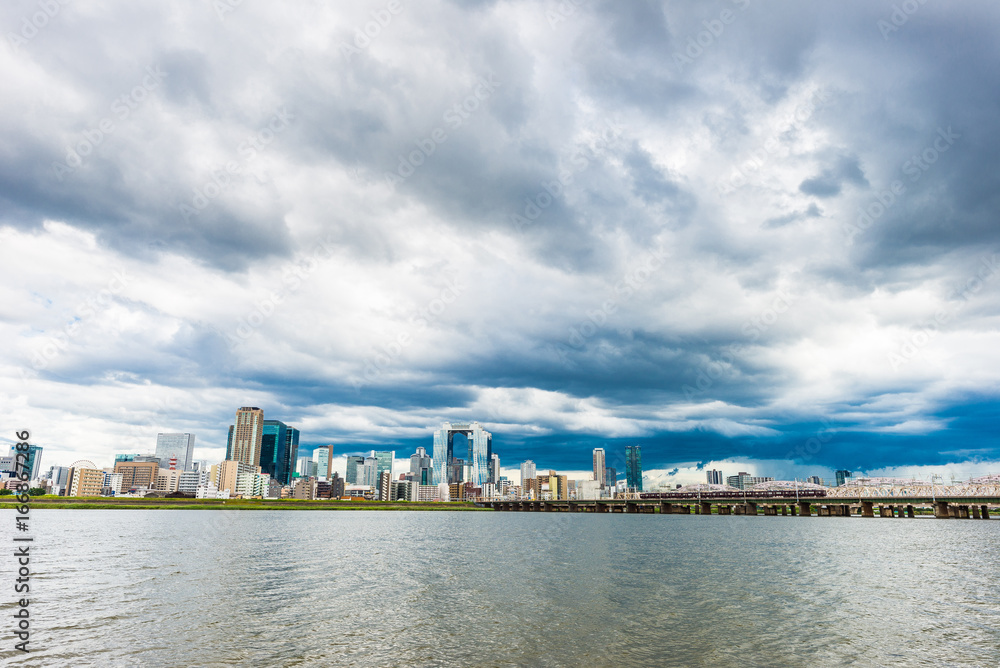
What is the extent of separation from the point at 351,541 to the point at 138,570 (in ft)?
136

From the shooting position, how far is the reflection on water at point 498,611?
77.2 feet

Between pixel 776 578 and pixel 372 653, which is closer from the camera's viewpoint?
pixel 372 653

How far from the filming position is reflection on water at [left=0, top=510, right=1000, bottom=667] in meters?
23.5

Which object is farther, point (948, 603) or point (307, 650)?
point (948, 603)

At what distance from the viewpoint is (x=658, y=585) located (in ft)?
142

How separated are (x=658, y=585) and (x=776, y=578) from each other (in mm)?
12763

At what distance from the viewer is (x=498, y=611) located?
32406 mm

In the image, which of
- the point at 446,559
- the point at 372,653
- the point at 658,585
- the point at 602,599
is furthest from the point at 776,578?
the point at 372,653

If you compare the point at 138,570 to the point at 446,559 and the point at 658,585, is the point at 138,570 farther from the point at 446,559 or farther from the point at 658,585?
the point at 658,585

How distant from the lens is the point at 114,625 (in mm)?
27156

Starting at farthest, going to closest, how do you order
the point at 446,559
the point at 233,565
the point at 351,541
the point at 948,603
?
the point at 351,541, the point at 446,559, the point at 233,565, the point at 948,603

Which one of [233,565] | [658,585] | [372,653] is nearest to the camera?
[372,653]

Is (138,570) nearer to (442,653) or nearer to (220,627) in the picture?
(220,627)

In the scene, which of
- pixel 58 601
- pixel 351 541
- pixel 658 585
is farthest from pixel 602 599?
pixel 351 541
